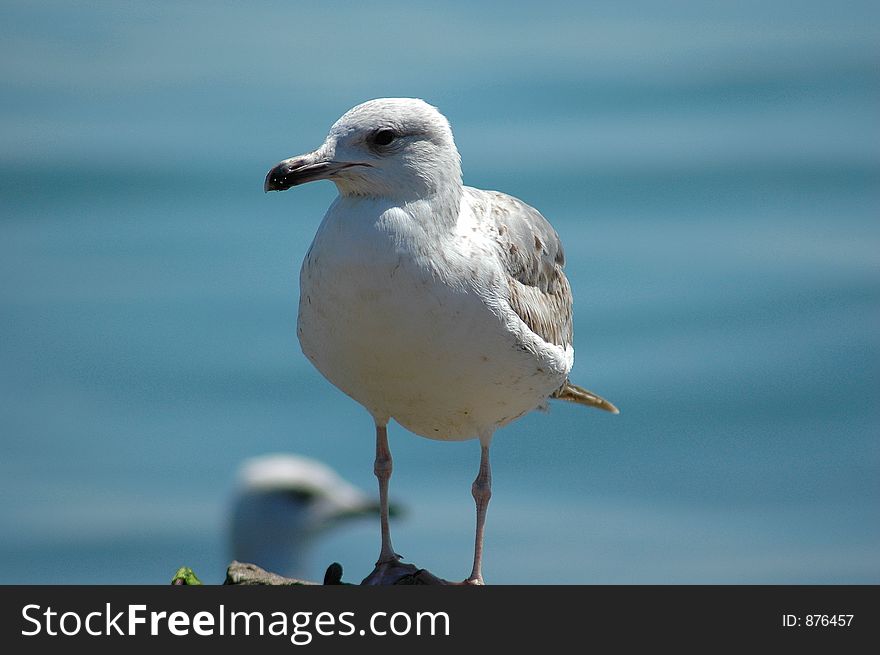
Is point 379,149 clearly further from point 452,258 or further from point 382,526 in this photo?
point 382,526

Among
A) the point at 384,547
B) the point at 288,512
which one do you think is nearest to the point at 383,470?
the point at 384,547

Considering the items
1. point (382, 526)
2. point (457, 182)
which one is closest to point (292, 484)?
point (382, 526)

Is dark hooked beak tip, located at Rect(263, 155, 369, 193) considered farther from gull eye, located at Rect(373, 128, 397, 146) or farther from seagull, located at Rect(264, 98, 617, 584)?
gull eye, located at Rect(373, 128, 397, 146)

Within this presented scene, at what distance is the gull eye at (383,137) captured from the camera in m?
5.52

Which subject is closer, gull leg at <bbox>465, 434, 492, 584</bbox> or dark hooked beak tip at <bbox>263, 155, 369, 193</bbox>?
dark hooked beak tip at <bbox>263, 155, 369, 193</bbox>

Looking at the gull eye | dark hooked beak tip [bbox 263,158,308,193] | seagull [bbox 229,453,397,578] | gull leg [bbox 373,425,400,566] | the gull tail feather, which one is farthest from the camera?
seagull [bbox 229,453,397,578]

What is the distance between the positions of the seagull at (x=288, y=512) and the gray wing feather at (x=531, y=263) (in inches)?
173

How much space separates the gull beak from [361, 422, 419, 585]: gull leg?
4.22 ft

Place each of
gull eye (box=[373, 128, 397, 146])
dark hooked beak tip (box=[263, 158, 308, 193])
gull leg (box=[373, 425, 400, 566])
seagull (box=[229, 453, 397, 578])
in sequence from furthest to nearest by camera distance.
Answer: seagull (box=[229, 453, 397, 578]), gull leg (box=[373, 425, 400, 566]), gull eye (box=[373, 128, 397, 146]), dark hooked beak tip (box=[263, 158, 308, 193])

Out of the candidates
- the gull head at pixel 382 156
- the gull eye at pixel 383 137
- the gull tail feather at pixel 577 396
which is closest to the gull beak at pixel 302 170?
the gull head at pixel 382 156

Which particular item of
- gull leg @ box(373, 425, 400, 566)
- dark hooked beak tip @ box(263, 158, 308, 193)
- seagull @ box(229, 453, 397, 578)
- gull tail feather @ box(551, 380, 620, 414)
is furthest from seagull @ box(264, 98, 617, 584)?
seagull @ box(229, 453, 397, 578)

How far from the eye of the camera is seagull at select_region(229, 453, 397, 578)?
10781mm

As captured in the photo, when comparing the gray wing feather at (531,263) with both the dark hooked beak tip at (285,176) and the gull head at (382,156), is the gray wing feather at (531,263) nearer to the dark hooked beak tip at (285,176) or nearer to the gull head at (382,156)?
the gull head at (382,156)

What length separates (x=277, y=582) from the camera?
19.7 ft
